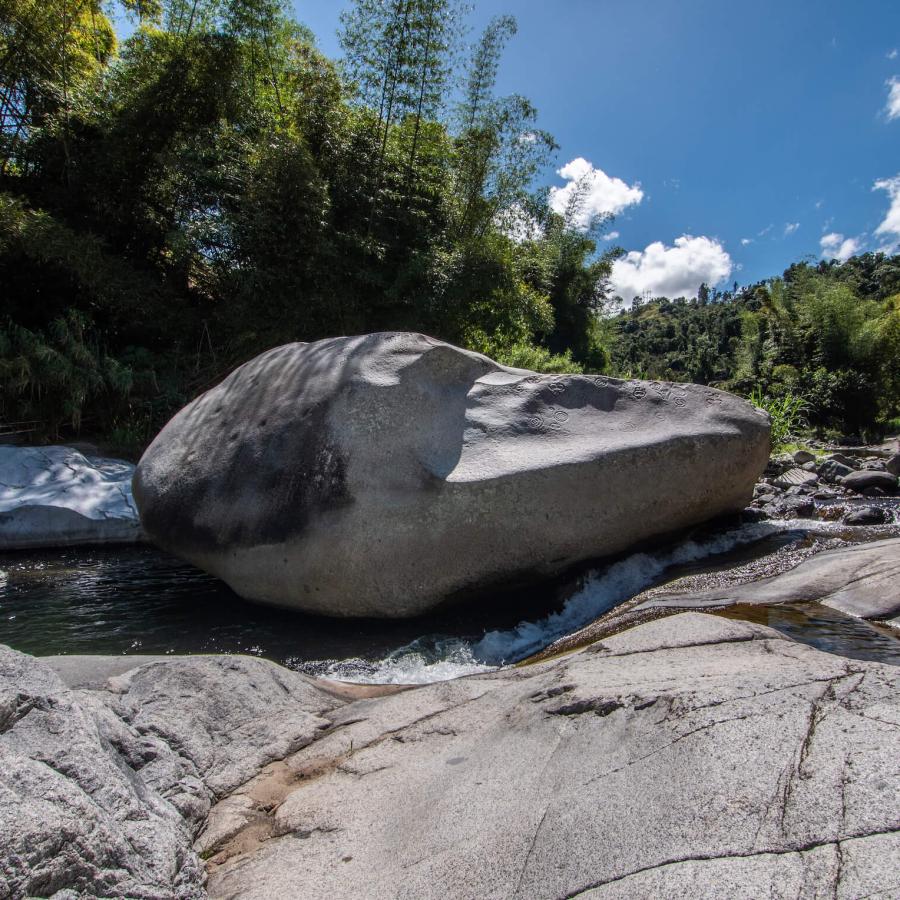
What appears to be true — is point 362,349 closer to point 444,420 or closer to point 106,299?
point 444,420

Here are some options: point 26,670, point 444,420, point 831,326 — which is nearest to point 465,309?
point 444,420

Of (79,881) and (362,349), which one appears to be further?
(362,349)

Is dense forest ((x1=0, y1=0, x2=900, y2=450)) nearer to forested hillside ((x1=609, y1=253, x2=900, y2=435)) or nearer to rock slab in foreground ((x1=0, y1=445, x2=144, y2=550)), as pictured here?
rock slab in foreground ((x1=0, y1=445, x2=144, y2=550))

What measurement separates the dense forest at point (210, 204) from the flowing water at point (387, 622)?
4.01 m

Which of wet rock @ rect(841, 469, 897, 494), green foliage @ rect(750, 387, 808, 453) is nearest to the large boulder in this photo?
wet rock @ rect(841, 469, 897, 494)

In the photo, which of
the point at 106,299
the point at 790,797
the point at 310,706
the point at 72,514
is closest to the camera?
the point at 790,797

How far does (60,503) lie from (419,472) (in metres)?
4.39

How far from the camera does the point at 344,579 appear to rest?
11.7 ft

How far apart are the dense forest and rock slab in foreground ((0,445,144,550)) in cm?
115

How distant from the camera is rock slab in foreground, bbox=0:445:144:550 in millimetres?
5789

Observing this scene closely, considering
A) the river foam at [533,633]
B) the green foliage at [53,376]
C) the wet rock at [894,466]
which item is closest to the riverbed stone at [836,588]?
the river foam at [533,633]

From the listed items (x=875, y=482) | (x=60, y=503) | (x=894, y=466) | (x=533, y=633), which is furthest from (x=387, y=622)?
(x=894, y=466)

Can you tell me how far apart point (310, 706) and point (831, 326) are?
60.8 ft

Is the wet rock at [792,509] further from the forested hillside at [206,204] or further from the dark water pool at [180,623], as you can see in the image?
the forested hillside at [206,204]
